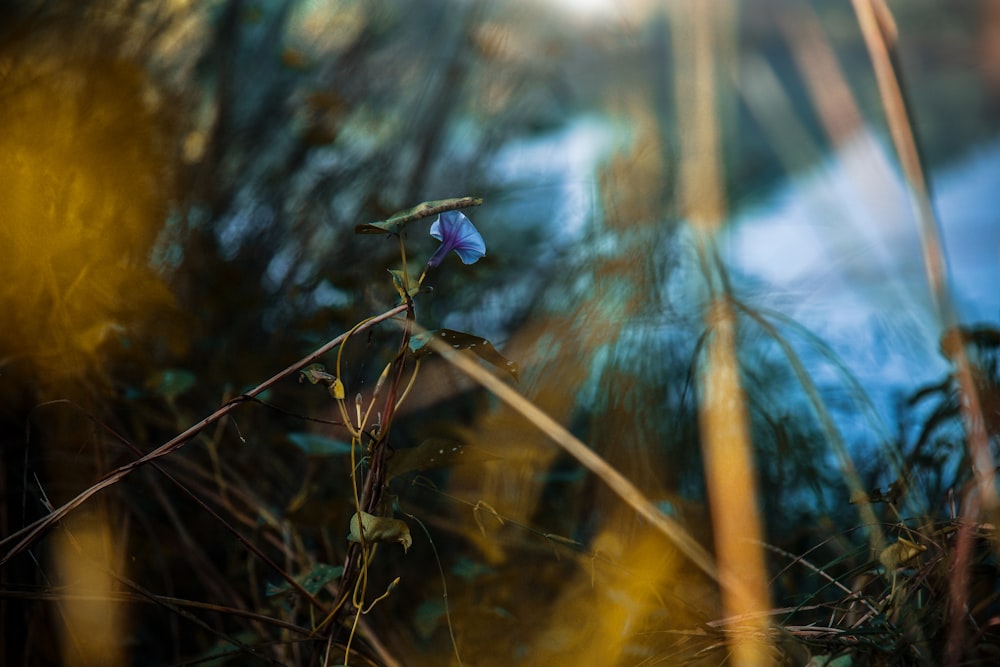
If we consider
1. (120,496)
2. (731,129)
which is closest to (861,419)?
(731,129)

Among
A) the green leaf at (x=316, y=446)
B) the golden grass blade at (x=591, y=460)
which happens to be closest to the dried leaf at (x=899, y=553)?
the golden grass blade at (x=591, y=460)

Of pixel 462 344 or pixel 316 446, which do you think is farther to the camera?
pixel 316 446

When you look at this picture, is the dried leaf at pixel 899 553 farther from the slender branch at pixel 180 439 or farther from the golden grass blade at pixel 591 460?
the slender branch at pixel 180 439

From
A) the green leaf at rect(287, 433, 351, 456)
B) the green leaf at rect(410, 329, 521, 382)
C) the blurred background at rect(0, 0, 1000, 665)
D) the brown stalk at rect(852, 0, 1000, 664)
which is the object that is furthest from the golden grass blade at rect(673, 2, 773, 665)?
the green leaf at rect(287, 433, 351, 456)

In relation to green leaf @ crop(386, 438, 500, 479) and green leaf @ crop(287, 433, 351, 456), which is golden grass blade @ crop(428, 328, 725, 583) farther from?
green leaf @ crop(287, 433, 351, 456)

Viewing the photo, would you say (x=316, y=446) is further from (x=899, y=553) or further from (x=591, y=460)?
(x=899, y=553)

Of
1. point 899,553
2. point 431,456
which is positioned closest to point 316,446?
point 431,456
